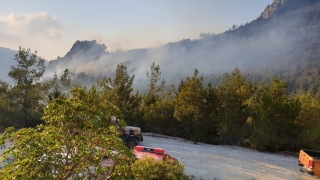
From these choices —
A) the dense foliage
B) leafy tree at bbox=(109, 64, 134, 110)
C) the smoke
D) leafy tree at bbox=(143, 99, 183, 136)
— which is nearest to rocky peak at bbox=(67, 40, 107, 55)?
the smoke

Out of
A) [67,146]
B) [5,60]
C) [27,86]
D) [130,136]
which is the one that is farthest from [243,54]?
[5,60]

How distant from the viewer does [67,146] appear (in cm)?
367

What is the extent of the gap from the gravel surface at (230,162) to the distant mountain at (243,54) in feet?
232

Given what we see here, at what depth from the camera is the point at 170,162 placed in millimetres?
7273

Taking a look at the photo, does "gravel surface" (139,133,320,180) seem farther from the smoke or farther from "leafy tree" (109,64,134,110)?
the smoke

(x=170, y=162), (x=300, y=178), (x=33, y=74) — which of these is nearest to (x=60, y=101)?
(x=170, y=162)

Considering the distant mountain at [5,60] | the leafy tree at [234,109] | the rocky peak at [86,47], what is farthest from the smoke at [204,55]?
the leafy tree at [234,109]

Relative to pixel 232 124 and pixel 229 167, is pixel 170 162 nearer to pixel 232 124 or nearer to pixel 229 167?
pixel 229 167

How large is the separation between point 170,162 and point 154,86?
26254 millimetres

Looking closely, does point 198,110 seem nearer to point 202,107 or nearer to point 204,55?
point 202,107

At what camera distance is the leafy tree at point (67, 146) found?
325 cm

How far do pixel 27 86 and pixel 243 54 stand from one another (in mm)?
121939

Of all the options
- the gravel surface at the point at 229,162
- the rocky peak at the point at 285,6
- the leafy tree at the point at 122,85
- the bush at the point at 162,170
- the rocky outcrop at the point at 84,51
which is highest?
the rocky peak at the point at 285,6

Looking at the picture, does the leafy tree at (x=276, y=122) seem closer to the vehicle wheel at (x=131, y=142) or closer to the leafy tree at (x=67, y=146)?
the vehicle wheel at (x=131, y=142)
